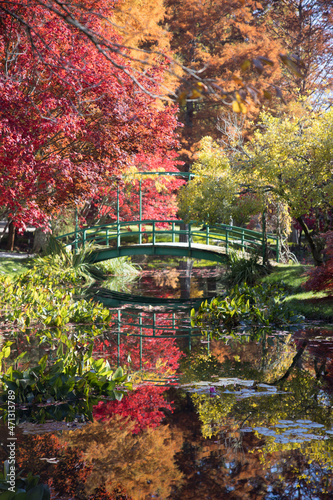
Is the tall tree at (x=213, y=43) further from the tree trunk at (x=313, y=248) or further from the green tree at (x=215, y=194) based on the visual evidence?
the tree trunk at (x=313, y=248)

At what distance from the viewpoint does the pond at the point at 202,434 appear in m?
3.24

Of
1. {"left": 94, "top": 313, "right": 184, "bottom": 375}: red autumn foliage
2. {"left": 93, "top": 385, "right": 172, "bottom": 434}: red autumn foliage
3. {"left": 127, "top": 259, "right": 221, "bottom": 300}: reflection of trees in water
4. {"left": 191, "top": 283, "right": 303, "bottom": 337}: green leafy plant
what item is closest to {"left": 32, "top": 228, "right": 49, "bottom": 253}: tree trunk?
{"left": 127, "top": 259, "right": 221, "bottom": 300}: reflection of trees in water

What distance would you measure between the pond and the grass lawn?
7.39 feet

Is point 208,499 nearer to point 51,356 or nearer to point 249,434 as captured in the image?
point 249,434

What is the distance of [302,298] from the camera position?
33.8 ft

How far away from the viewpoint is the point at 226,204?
14.4 m

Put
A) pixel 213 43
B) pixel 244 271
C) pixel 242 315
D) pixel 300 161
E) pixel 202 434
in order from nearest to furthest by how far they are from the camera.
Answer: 1. pixel 202 434
2. pixel 242 315
3. pixel 300 161
4. pixel 244 271
5. pixel 213 43

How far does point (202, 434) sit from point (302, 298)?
6.70 meters

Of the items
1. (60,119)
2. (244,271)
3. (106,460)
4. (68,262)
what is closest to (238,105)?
(106,460)

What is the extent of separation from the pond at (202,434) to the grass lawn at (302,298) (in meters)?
2.25

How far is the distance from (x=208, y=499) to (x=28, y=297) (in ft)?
22.7

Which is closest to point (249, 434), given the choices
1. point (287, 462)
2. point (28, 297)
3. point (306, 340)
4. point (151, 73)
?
point (287, 462)

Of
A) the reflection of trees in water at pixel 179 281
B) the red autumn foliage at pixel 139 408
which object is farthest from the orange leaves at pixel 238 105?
the reflection of trees in water at pixel 179 281

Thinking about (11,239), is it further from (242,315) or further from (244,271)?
(242,315)
